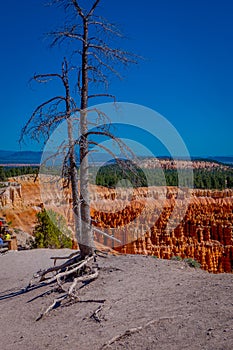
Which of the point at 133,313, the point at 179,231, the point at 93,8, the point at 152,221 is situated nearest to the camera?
the point at 133,313

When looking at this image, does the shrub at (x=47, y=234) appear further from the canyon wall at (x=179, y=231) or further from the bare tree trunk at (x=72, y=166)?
the bare tree trunk at (x=72, y=166)

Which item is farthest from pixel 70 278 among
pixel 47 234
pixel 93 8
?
pixel 47 234

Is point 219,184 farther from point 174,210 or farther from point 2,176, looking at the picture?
point 2,176

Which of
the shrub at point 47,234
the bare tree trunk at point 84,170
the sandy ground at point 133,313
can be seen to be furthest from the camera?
the shrub at point 47,234

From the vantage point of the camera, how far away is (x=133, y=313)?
4234 millimetres

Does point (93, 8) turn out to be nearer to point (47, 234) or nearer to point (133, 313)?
point (133, 313)

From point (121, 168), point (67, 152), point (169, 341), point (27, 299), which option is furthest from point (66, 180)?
point (169, 341)

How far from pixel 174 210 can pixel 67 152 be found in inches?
872

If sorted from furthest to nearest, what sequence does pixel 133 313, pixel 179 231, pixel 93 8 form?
pixel 179 231 < pixel 93 8 < pixel 133 313

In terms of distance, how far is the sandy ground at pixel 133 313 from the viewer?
11.4ft

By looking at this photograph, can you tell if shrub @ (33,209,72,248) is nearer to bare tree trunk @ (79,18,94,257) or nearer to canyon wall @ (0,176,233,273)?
canyon wall @ (0,176,233,273)

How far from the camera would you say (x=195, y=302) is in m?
4.17

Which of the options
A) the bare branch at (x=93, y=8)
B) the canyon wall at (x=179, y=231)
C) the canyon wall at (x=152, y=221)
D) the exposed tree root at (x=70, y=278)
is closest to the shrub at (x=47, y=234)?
the canyon wall at (x=152, y=221)

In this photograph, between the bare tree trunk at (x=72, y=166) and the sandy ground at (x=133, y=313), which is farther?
the bare tree trunk at (x=72, y=166)
